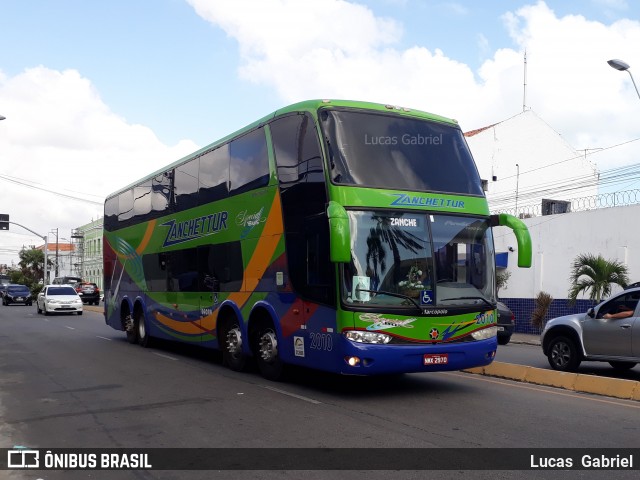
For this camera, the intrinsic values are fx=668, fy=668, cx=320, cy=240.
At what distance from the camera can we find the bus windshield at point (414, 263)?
8.92 m

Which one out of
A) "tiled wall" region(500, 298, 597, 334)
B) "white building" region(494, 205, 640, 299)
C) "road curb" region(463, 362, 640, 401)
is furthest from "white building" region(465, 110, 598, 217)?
"road curb" region(463, 362, 640, 401)

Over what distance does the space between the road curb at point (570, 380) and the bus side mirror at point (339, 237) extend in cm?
473

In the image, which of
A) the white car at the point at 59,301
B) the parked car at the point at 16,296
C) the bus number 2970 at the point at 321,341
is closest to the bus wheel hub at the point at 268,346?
the bus number 2970 at the point at 321,341

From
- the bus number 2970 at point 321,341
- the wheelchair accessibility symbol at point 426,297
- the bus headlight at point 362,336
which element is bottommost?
the bus number 2970 at point 321,341

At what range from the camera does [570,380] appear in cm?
1067

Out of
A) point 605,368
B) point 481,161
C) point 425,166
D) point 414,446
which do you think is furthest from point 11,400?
point 481,161

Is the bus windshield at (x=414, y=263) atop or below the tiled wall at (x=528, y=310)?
atop

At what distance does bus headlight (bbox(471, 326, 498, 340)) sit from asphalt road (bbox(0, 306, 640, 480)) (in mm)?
881

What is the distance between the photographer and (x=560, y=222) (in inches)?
1074

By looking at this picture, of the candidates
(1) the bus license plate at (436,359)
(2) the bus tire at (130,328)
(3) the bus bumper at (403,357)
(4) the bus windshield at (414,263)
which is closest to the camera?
(3) the bus bumper at (403,357)

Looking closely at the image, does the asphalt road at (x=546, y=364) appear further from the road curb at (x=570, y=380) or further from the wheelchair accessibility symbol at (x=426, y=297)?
the wheelchair accessibility symbol at (x=426, y=297)

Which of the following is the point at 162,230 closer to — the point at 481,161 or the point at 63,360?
the point at 63,360

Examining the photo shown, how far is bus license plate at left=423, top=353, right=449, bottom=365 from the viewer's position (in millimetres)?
9109

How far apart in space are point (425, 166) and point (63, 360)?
30.7ft
